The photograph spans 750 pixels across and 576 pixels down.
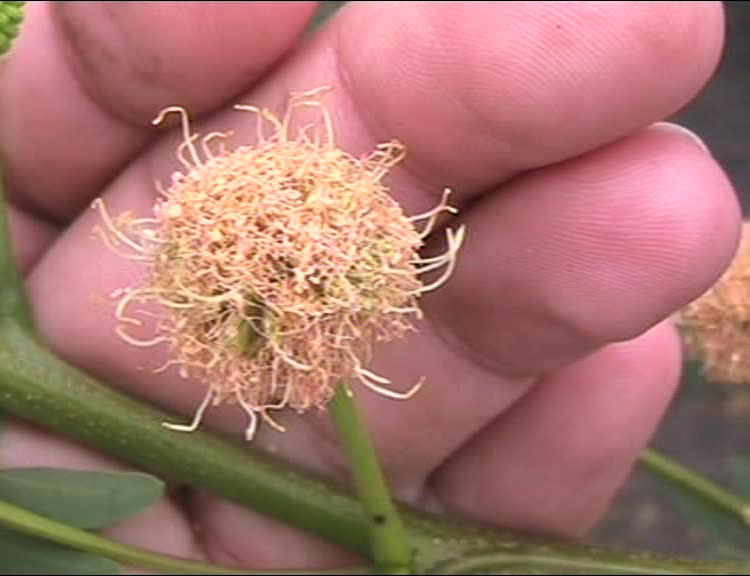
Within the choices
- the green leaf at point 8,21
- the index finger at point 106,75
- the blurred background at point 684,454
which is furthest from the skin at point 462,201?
the blurred background at point 684,454

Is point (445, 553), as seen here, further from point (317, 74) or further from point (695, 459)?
point (695, 459)

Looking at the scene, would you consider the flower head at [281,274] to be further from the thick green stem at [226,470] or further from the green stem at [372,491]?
the thick green stem at [226,470]

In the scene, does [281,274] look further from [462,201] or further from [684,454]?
[684,454]

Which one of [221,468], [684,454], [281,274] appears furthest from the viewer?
[684,454]

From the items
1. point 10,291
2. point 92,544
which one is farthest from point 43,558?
point 10,291

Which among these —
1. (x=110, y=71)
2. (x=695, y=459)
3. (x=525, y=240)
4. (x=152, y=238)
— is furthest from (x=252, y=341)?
(x=695, y=459)
